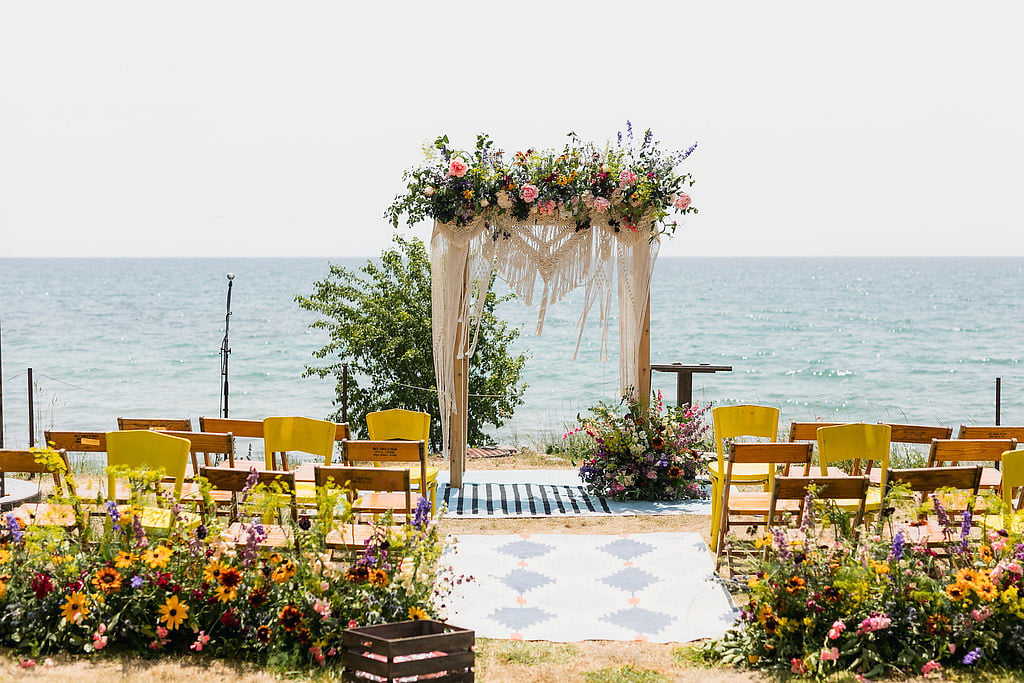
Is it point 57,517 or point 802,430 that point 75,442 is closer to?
point 57,517

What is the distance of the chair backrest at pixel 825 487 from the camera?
15.9 feet

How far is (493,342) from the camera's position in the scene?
41.2ft

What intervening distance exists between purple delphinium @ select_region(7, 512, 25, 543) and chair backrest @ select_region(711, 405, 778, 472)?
4.26 meters

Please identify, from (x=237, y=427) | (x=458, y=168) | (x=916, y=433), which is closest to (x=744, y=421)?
(x=916, y=433)

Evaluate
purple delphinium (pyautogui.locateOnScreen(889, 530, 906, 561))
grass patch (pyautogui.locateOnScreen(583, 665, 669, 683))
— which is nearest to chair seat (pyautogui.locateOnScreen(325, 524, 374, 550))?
grass patch (pyautogui.locateOnScreen(583, 665, 669, 683))

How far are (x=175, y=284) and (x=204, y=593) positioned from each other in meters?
59.0

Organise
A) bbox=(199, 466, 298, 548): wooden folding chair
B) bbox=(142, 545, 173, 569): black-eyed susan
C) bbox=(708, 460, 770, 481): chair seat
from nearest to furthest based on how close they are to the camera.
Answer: bbox=(142, 545, 173, 569): black-eyed susan < bbox=(199, 466, 298, 548): wooden folding chair < bbox=(708, 460, 770, 481): chair seat

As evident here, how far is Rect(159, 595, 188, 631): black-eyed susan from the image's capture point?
4.03 meters

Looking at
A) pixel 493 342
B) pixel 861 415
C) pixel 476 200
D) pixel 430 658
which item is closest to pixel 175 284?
pixel 861 415

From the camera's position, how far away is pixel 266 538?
14.7ft

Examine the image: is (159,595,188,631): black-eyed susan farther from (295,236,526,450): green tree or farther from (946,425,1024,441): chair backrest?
(295,236,526,450): green tree

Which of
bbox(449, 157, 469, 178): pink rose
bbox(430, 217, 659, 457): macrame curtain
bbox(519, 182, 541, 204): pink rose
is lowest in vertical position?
bbox(430, 217, 659, 457): macrame curtain

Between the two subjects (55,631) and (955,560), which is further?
(955,560)

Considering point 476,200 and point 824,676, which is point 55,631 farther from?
point 476,200
